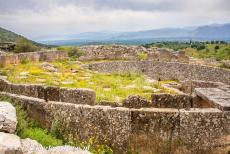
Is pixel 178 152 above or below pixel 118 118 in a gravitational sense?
below

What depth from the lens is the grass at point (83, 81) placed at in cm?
2158

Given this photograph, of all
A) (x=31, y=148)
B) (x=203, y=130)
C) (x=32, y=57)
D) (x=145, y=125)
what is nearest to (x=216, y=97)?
(x=203, y=130)

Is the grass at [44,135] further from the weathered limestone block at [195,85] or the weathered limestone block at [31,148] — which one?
the weathered limestone block at [195,85]

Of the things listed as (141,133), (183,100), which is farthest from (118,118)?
(183,100)

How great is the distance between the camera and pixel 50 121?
11.8 metres

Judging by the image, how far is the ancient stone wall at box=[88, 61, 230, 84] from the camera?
29.8m

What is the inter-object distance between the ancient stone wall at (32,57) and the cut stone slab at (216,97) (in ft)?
62.6

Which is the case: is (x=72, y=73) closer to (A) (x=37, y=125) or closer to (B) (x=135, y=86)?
(B) (x=135, y=86)

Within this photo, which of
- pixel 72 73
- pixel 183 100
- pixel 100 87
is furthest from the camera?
pixel 72 73

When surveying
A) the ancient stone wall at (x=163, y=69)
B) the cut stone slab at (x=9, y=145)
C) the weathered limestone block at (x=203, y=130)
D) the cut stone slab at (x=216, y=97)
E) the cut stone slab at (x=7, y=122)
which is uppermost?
the cut stone slab at (x=7, y=122)

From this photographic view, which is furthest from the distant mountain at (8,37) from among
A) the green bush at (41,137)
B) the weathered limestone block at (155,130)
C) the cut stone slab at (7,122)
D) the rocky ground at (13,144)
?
the rocky ground at (13,144)

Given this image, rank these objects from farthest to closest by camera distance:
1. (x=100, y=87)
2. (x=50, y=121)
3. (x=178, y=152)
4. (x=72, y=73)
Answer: (x=72, y=73)
(x=100, y=87)
(x=50, y=121)
(x=178, y=152)

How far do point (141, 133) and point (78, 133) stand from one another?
70.3 inches

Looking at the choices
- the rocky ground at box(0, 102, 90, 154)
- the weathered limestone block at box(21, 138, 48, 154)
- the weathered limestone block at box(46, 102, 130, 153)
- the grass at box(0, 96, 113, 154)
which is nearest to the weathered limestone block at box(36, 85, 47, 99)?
the grass at box(0, 96, 113, 154)
